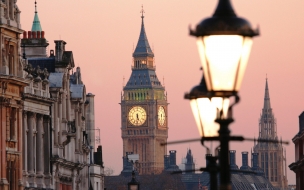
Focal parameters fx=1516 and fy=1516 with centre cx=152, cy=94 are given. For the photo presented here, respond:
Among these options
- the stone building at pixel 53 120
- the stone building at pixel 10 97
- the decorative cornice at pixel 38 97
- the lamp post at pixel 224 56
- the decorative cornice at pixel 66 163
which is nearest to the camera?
the lamp post at pixel 224 56

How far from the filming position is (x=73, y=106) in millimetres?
86312

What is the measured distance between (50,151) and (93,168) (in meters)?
22.8

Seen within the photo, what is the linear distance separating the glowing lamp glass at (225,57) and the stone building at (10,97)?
4391cm

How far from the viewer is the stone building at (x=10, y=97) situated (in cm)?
6262

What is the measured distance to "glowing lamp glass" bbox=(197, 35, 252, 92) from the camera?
1836 cm

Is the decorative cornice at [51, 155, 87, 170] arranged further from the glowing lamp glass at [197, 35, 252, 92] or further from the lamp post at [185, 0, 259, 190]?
the glowing lamp glass at [197, 35, 252, 92]

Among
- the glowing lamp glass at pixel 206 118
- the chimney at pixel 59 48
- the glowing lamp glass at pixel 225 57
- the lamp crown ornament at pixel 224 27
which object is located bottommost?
the glowing lamp glass at pixel 206 118

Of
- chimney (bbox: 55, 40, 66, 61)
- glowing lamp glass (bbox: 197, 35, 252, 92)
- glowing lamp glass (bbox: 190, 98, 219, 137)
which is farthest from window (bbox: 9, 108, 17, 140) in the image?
glowing lamp glass (bbox: 197, 35, 252, 92)

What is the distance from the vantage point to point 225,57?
60.2ft

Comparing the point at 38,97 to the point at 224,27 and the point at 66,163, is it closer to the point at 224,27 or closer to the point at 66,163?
the point at 66,163

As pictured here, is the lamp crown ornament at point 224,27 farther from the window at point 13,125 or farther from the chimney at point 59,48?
the chimney at point 59,48

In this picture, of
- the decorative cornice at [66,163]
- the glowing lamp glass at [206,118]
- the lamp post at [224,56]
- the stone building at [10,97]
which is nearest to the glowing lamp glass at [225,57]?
the lamp post at [224,56]

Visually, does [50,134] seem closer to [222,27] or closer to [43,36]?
[43,36]

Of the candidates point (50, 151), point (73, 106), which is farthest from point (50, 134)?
point (73, 106)
